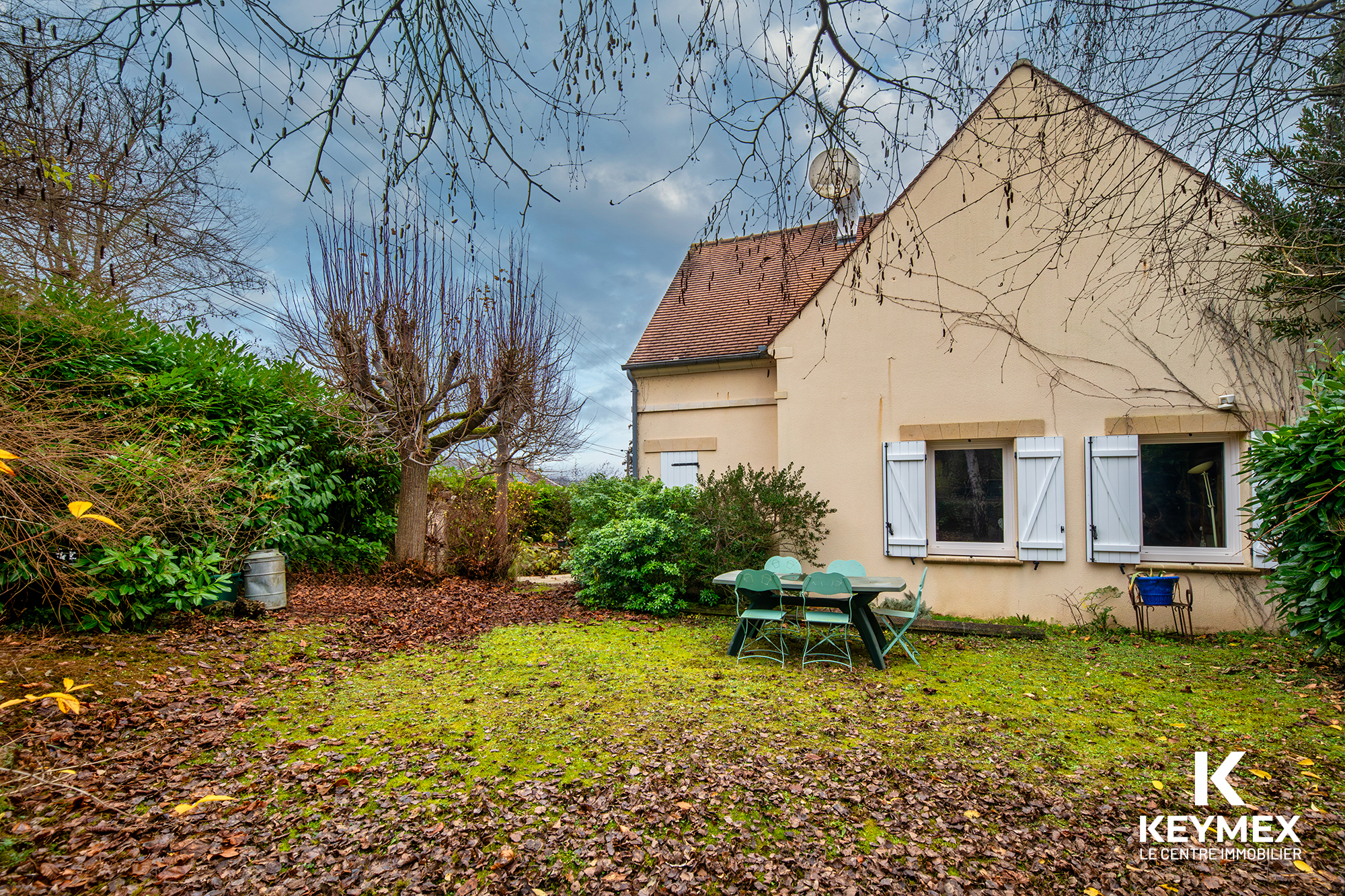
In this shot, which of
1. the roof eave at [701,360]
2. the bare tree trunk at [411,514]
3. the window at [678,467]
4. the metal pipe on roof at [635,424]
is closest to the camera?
the bare tree trunk at [411,514]

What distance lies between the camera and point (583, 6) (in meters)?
2.41

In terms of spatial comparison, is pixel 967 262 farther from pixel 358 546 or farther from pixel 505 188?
pixel 358 546

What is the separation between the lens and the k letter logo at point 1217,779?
3.36 m

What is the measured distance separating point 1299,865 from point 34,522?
782 centimetres

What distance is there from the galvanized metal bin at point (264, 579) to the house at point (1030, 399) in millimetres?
6140

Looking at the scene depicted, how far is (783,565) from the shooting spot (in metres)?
7.13

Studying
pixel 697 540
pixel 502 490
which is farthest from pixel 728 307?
pixel 502 490

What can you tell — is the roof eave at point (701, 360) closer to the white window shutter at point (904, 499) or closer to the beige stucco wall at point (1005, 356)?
the beige stucco wall at point (1005, 356)

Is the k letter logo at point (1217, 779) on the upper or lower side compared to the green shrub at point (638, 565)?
lower

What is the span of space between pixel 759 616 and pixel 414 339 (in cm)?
603

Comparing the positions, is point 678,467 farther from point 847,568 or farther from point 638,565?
point 847,568

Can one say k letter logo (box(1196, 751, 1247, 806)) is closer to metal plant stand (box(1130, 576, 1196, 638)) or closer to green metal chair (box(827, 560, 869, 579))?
green metal chair (box(827, 560, 869, 579))

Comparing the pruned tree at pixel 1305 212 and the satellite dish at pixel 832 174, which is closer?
the satellite dish at pixel 832 174

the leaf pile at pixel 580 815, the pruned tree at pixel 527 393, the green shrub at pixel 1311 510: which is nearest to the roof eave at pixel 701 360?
the pruned tree at pixel 527 393
